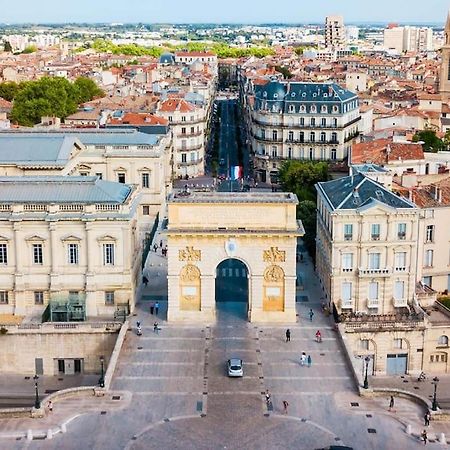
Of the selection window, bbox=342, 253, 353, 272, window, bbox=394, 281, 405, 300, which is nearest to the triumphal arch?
window, bbox=342, 253, 353, 272

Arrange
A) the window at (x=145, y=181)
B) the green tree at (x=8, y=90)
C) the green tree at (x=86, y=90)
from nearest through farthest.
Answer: the window at (x=145, y=181) < the green tree at (x=86, y=90) < the green tree at (x=8, y=90)

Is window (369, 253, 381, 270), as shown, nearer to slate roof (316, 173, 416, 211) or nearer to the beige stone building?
the beige stone building

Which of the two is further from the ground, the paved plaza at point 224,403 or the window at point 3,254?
the window at point 3,254

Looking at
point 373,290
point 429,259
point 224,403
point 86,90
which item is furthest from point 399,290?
point 86,90

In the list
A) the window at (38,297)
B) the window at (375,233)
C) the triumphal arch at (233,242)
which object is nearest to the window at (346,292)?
the window at (375,233)

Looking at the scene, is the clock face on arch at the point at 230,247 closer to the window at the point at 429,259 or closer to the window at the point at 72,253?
the window at the point at 72,253

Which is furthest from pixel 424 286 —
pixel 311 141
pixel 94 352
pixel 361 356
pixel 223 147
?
pixel 223 147

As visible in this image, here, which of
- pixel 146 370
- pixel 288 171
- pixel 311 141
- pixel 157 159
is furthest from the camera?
pixel 311 141

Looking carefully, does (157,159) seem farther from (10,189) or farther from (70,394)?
(70,394)

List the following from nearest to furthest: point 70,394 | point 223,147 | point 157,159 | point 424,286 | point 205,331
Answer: point 70,394, point 205,331, point 424,286, point 157,159, point 223,147
